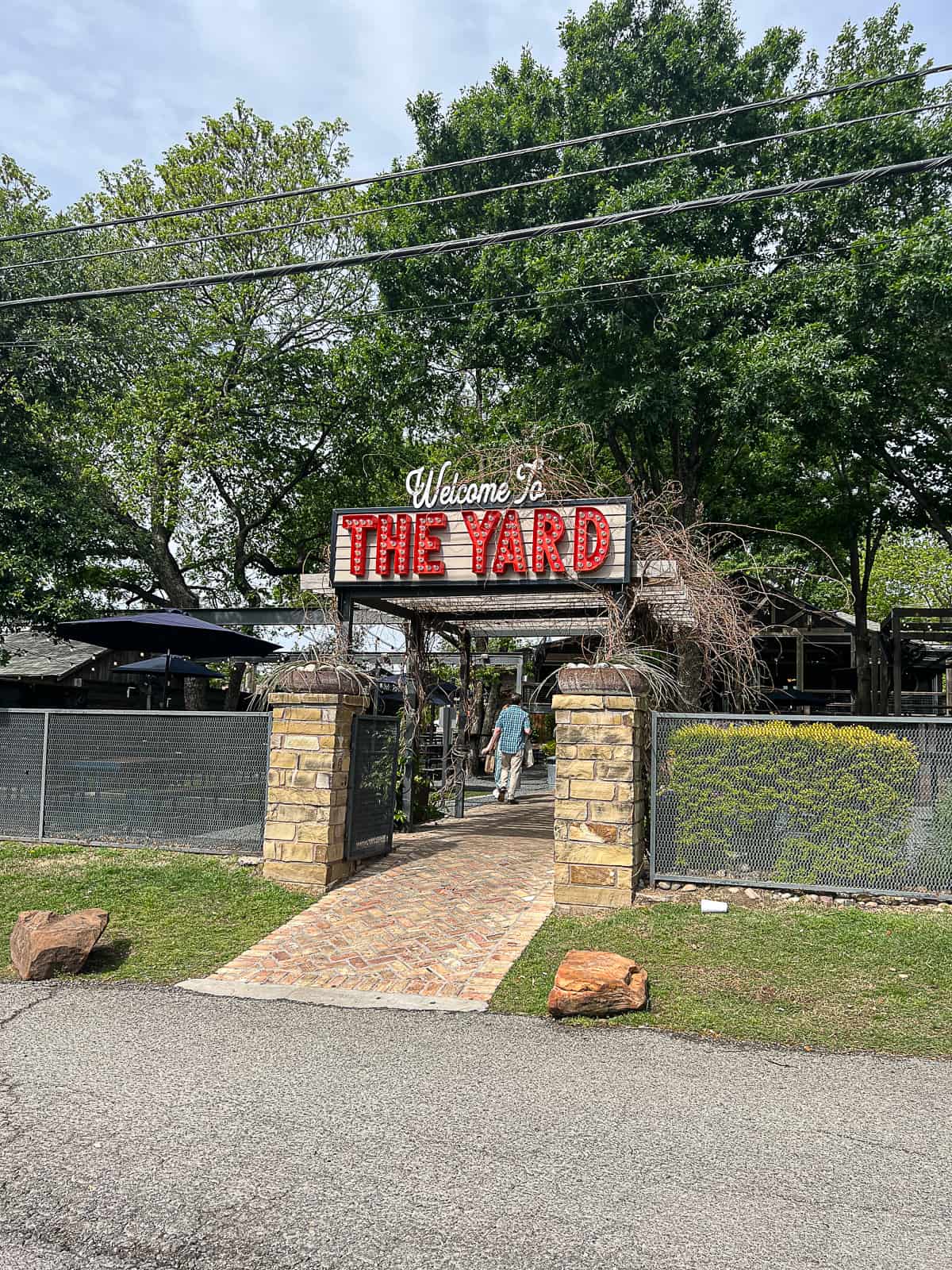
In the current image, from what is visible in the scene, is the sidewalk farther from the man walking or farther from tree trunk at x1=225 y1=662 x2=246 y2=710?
tree trunk at x1=225 y1=662 x2=246 y2=710

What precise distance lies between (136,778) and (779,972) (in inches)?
245

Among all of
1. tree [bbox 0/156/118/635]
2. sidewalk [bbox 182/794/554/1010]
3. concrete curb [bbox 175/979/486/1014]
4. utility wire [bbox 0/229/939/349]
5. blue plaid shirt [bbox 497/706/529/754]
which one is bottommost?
concrete curb [bbox 175/979/486/1014]

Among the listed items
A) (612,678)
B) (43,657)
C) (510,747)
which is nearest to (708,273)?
(510,747)

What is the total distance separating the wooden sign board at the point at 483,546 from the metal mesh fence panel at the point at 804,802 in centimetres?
167

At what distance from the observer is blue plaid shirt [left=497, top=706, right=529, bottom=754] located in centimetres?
1349

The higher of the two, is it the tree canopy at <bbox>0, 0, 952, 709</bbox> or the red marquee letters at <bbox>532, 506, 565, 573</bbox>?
the tree canopy at <bbox>0, 0, 952, 709</bbox>

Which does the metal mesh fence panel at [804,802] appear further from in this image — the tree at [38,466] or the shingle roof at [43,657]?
the shingle roof at [43,657]

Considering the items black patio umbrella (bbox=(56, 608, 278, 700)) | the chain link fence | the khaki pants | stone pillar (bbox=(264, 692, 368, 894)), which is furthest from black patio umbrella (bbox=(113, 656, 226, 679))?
stone pillar (bbox=(264, 692, 368, 894))

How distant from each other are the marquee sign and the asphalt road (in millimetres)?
4328

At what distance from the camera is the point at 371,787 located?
29.2ft

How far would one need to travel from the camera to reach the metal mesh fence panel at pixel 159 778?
339 inches

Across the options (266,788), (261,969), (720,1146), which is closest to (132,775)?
(266,788)

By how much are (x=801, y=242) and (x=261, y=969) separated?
13499 mm

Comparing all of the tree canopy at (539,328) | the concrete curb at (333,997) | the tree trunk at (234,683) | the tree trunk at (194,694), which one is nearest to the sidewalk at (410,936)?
the concrete curb at (333,997)
